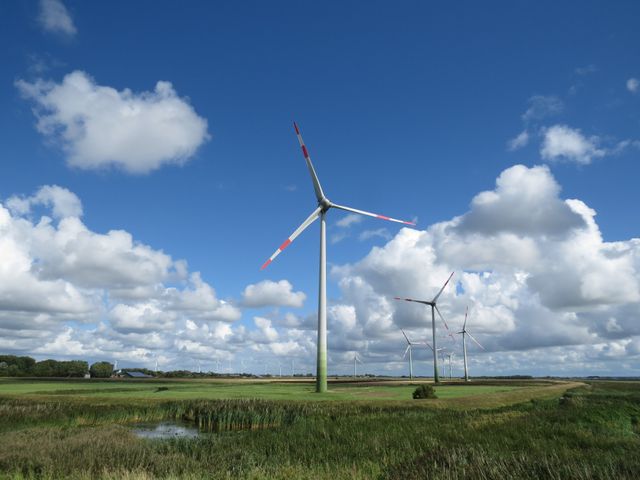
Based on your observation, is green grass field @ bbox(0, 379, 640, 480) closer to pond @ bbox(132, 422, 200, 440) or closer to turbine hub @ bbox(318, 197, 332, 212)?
pond @ bbox(132, 422, 200, 440)

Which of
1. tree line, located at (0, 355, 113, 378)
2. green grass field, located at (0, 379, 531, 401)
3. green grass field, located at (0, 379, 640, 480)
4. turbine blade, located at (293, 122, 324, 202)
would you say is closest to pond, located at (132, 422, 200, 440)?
green grass field, located at (0, 379, 640, 480)

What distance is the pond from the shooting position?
31672 millimetres

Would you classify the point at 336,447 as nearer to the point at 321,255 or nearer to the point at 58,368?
the point at 321,255

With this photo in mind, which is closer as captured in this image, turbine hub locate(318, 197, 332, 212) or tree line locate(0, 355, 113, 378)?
turbine hub locate(318, 197, 332, 212)

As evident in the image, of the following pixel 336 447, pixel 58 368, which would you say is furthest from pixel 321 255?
pixel 58 368

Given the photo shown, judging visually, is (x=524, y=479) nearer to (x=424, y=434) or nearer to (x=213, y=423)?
(x=424, y=434)

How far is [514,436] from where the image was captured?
80.7 ft

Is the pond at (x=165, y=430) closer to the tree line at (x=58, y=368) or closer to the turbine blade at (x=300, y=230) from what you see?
the turbine blade at (x=300, y=230)

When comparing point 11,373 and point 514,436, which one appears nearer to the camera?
point 514,436

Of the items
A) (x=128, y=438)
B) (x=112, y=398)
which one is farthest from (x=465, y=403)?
(x=112, y=398)

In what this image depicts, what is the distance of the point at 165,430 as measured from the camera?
34688 millimetres

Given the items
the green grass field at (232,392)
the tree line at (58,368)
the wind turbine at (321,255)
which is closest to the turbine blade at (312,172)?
the wind turbine at (321,255)

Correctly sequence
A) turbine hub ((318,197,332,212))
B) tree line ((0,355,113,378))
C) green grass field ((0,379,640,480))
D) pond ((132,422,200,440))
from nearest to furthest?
green grass field ((0,379,640,480)), pond ((132,422,200,440)), turbine hub ((318,197,332,212)), tree line ((0,355,113,378))

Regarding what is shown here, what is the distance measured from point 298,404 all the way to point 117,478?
30.6 m
